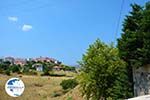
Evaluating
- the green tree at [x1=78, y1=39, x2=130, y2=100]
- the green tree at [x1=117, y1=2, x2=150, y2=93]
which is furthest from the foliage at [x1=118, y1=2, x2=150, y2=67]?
the green tree at [x1=78, y1=39, x2=130, y2=100]

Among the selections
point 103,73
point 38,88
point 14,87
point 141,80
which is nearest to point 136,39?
point 141,80

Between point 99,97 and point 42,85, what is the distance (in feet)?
131

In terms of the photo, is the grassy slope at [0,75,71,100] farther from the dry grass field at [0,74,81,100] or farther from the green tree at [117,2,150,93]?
the green tree at [117,2,150,93]

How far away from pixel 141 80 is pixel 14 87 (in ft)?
48.8

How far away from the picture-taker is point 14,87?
533 inches

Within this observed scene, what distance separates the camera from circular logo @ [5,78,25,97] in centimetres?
1320

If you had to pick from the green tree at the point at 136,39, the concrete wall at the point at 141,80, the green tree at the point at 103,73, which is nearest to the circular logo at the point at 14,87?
the green tree at the point at 136,39

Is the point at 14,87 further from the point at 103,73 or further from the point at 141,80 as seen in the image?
the point at 103,73

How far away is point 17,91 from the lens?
13.3m

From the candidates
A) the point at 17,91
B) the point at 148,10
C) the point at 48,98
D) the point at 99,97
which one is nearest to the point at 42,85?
the point at 48,98

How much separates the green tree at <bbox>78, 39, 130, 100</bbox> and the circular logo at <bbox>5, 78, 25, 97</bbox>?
47.2 ft

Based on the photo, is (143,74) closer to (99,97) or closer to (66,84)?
(99,97)

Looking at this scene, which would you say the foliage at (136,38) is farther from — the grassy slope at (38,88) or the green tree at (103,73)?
the grassy slope at (38,88)

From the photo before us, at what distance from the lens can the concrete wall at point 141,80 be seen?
26081 millimetres
